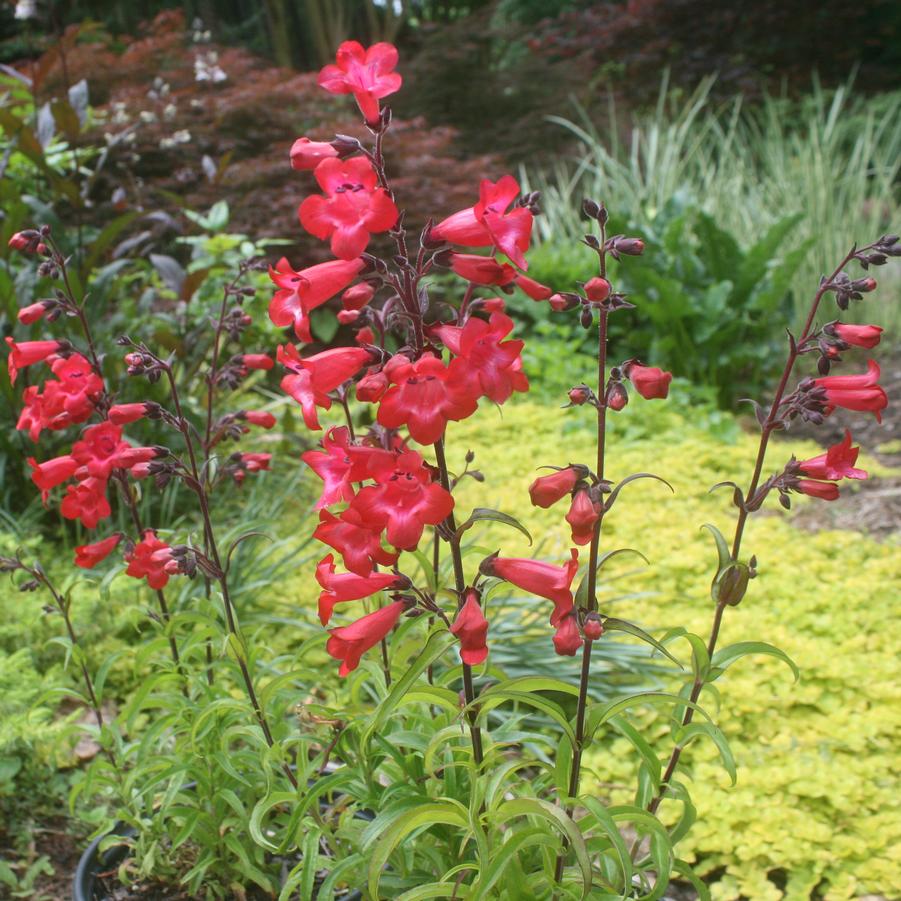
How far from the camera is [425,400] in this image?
994mm

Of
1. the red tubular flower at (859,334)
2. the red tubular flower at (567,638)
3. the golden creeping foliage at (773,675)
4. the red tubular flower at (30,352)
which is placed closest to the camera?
the red tubular flower at (567,638)

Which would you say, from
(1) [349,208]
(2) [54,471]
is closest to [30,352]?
(2) [54,471]

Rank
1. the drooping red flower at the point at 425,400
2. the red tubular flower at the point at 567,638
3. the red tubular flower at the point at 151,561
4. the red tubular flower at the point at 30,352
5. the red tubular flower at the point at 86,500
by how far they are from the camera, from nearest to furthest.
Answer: the drooping red flower at the point at 425,400
the red tubular flower at the point at 567,638
the red tubular flower at the point at 151,561
the red tubular flower at the point at 86,500
the red tubular flower at the point at 30,352

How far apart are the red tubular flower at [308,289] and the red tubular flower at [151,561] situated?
52 cm

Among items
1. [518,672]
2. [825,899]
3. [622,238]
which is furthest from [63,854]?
[622,238]

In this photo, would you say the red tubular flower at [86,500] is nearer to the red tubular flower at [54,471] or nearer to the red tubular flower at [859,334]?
the red tubular flower at [54,471]

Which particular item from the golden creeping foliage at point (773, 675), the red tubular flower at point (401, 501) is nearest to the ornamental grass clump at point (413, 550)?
the red tubular flower at point (401, 501)

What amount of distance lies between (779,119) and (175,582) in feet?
28.9

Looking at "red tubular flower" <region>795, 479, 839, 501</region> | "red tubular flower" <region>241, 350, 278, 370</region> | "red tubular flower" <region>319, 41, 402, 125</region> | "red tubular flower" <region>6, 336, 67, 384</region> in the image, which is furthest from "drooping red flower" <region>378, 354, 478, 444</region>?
"red tubular flower" <region>6, 336, 67, 384</region>

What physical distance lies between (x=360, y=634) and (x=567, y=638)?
11.5 inches

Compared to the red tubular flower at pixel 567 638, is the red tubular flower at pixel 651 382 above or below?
above

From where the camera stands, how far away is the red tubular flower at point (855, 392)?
50.0 inches

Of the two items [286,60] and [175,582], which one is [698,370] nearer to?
[175,582]

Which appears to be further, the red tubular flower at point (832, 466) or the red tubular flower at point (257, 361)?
the red tubular flower at point (257, 361)
